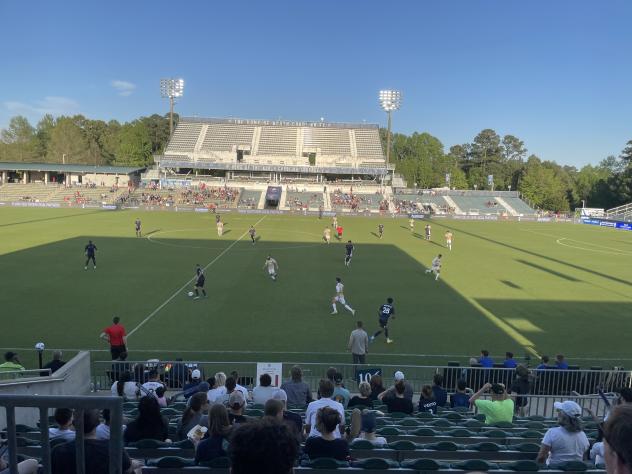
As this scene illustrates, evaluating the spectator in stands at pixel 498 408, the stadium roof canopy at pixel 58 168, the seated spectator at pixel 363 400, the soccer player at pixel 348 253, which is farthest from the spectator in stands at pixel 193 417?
the stadium roof canopy at pixel 58 168

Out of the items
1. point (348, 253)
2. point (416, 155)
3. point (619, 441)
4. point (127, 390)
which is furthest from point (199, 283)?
point (416, 155)

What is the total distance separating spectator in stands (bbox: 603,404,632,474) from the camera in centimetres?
209

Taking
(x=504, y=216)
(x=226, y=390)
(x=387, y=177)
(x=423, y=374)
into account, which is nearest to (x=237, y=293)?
(x=423, y=374)

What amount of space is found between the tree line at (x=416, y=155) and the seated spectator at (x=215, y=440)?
3949 inches

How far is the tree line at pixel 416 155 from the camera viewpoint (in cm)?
9744

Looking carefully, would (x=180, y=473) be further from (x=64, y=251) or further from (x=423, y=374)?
(x=64, y=251)

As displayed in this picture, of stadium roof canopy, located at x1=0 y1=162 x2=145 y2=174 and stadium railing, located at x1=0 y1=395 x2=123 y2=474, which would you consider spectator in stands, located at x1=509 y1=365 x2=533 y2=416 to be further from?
stadium roof canopy, located at x1=0 y1=162 x2=145 y2=174

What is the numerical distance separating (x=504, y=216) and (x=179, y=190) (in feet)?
171

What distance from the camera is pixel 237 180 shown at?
85.1 metres

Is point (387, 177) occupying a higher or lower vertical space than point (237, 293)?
higher

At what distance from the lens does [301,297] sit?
2080cm

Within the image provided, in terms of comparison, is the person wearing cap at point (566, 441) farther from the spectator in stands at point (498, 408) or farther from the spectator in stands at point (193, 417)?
the spectator in stands at point (193, 417)

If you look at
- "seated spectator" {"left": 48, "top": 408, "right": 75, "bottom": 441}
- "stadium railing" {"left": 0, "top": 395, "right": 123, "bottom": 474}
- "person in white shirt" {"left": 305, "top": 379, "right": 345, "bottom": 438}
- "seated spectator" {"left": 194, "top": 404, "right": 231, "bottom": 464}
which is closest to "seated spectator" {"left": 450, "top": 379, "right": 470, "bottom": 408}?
"person in white shirt" {"left": 305, "top": 379, "right": 345, "bottom": 438}

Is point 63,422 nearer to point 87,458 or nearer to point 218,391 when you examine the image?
point 87,458
